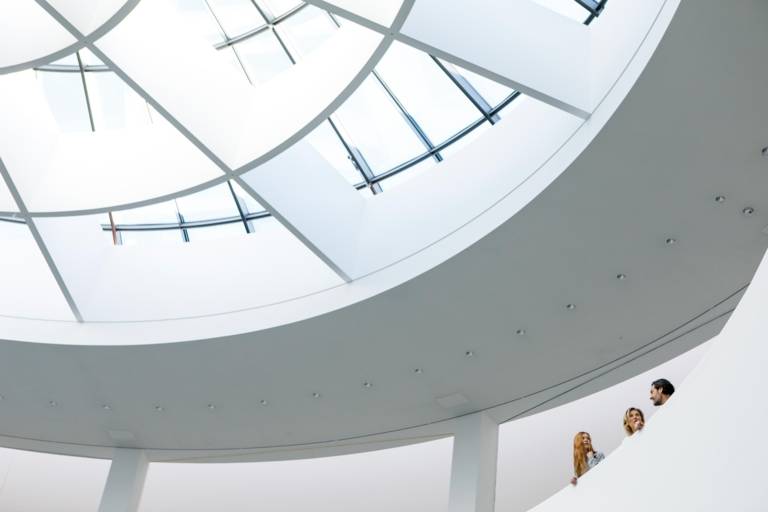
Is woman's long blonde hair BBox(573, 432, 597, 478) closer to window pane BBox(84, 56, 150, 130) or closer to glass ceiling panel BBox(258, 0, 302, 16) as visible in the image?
glass ceiling panel BBox(258, 0, 302, 16)

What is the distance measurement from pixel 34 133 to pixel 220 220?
478 centimetres

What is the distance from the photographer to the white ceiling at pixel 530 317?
13008 millimetres

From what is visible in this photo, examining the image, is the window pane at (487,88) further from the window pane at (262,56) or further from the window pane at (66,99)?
the window pane at (66,99)

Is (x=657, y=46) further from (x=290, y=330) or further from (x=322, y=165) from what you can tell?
(x=290, y=330)

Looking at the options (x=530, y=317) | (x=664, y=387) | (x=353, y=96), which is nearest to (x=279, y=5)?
(x=353, y=96)

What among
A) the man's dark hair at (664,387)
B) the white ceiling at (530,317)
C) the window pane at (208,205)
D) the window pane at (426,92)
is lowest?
the man's dark hair at (664,387)

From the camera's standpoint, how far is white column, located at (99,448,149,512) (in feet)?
75.8

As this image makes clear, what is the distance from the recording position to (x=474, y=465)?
19.4m

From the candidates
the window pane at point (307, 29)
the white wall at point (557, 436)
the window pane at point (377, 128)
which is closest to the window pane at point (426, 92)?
the window pane at point (377, 128)

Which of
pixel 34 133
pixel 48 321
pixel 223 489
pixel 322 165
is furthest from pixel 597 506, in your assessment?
pixel 223 489

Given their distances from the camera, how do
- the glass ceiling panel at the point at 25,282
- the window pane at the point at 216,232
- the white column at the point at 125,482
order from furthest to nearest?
the white column at the point at 125,482, the window pane at the point at 216,232, the glass ceiling panel at the point at 25,282

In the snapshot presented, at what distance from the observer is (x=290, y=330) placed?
18.0 metres

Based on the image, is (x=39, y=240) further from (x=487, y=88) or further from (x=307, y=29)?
(x=487, y=88)

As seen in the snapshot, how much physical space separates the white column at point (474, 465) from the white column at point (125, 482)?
851 centimetres
